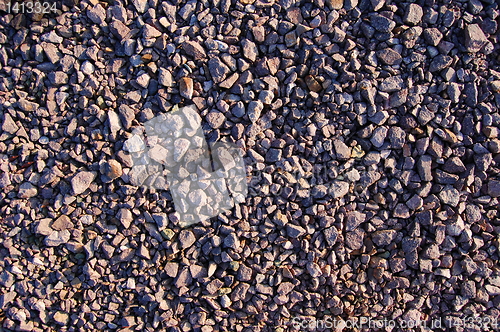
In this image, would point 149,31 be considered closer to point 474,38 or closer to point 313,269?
point 313,269

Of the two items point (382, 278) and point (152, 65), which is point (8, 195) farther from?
→ point (382, 278)

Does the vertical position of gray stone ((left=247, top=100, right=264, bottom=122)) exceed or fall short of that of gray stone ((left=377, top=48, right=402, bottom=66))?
it falls short

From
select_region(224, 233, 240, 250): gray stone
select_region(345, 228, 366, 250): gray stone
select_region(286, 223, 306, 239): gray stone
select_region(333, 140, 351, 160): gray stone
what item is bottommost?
select_region(224, 233, 240, 250): gray stone

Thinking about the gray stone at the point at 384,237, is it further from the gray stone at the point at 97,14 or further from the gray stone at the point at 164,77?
the gray stone at the point at 97,14

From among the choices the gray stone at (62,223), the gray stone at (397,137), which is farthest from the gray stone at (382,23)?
the gray stone at (62,223)

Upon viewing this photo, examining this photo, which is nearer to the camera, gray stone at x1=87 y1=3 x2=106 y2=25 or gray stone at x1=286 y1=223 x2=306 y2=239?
gray stone at x1=286 y1=223 x2=306 y2=239

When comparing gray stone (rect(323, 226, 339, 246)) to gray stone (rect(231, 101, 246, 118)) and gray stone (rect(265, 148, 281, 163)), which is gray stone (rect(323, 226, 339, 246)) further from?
gray stone (rect(231, 101, 246, 118))

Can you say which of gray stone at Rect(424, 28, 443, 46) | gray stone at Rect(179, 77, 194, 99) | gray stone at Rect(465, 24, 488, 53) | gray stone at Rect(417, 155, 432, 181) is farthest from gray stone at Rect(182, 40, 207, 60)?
gray stone at Rect(465, 24, 488, 53)

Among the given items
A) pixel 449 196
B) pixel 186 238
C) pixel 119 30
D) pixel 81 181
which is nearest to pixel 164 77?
pixel 119 30
